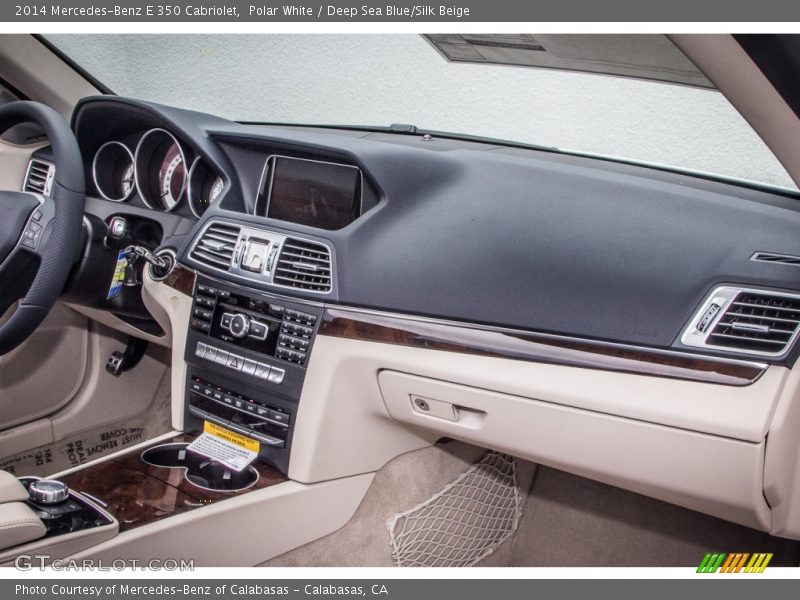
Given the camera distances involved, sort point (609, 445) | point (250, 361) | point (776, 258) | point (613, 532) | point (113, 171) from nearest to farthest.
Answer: point (776, 258), point (609, 445), point (250, 361), point (613, 532), point (113, 171)

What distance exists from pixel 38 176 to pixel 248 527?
1320 mm

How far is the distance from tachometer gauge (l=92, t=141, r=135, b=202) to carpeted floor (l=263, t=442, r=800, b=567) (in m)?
1.14

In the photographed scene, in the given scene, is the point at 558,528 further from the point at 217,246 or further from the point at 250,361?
the point at 217,246

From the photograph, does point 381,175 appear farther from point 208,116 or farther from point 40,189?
point 40,189

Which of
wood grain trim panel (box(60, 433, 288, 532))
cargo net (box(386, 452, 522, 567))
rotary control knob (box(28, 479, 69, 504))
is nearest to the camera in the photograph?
rotary control knob (box(28, 479, 69, 504))

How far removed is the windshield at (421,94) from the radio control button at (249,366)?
805 mm

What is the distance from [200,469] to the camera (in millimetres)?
1808

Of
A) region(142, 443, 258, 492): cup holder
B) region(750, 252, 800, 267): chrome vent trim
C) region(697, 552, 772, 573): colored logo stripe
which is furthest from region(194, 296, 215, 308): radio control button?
region(697, 552, 772, 573): colored logo stripe

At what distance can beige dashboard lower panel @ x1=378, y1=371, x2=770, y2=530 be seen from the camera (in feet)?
4.57

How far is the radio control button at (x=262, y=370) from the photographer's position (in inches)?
71.6

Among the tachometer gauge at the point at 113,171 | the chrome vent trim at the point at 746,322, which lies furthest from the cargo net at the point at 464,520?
the tachometer gauge at the point at 113,171

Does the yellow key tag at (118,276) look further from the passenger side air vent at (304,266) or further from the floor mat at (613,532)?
the floor mat at (613,532)

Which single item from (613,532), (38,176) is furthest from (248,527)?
(38,176)

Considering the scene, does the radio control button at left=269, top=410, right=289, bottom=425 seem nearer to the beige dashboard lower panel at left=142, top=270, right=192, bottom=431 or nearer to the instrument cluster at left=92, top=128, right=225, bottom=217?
the beige dashboard lower panel at left=142, top=270, right=192, bottom=431
